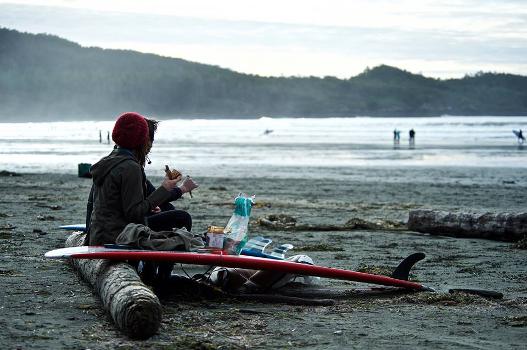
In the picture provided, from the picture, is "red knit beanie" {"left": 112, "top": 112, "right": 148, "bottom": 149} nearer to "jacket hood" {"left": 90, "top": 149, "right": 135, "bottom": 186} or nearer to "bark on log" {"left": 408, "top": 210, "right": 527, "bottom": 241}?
"jacket hood" {"left": 90, "top": 149, "right": 135, "bottom": 186}

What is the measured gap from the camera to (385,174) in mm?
34469

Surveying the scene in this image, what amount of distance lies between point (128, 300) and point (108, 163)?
1812 mm

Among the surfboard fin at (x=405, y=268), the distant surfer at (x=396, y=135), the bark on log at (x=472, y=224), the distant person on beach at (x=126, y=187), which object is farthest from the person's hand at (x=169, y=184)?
the distant surfer at (x=396, y=135)

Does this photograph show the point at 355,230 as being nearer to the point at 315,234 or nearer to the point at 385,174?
the point at 315,234

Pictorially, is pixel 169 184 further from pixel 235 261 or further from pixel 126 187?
pixel 235 261

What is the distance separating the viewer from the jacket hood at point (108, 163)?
7.95 metres

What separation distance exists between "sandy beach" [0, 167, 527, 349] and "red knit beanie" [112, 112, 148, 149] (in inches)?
54.4

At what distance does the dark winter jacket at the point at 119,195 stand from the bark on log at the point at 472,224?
268 inches

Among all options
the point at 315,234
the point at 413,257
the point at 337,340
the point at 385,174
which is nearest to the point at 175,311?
the point at 337,340

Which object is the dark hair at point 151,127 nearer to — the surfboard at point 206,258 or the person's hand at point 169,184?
the person's hand at point 169,184

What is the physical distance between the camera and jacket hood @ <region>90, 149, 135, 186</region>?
313 inches

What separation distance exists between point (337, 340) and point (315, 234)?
289 inches

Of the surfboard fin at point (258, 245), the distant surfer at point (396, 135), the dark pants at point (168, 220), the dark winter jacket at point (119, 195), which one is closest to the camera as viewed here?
the dark winter jacket at point (119, 195)

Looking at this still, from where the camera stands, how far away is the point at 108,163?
7.98 m
